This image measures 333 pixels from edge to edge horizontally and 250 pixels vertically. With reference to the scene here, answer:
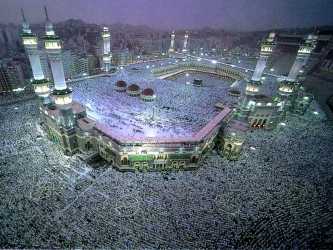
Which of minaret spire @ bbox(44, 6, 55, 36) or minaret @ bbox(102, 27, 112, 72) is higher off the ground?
minaret spire @ bbox(44, 6, 55, 36)

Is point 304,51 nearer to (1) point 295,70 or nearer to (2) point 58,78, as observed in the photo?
(1) point 295,70

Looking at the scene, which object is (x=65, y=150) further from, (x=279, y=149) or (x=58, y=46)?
(x=279, y=149)

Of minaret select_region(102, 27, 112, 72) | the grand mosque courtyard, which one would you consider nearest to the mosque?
the grand mosque courtyard

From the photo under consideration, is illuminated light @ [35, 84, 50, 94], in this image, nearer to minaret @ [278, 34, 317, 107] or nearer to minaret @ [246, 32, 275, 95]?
minaret @ [246, 32, 275, 95]

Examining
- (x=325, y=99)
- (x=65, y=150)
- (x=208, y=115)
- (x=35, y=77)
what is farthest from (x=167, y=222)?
(x=325, y=99)

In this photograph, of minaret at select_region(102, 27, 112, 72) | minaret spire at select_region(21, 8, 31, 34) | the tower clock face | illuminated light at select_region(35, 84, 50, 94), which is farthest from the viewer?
minaret at select_region(102, 27, 112, 72)

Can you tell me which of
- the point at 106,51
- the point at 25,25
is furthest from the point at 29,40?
the point at 106,51

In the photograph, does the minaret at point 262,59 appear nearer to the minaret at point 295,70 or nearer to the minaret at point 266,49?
the minaret at point 266,49
